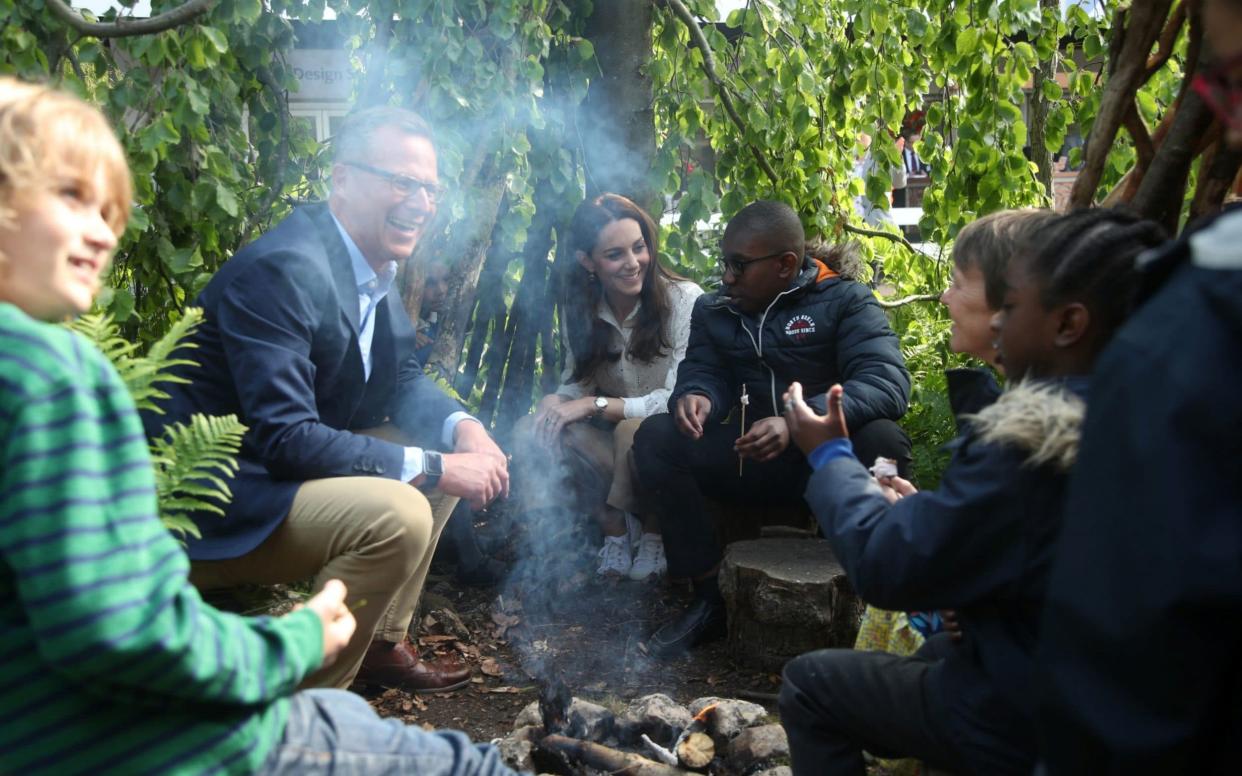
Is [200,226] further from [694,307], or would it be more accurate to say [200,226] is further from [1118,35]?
[1118,35]

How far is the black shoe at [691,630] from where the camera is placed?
4.14 m

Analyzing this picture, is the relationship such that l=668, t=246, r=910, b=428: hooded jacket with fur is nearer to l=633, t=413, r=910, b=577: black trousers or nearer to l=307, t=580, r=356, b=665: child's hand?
l=633, t=413, r=910, b=577: black trousers

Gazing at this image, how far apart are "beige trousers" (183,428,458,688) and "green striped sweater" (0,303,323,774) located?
4.93ft

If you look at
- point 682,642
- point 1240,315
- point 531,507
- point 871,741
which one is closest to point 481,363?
point 531,507

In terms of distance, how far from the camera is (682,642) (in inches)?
164

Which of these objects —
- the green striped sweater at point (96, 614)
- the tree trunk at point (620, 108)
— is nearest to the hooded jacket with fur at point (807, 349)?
the tree trunk at point (620, 108)

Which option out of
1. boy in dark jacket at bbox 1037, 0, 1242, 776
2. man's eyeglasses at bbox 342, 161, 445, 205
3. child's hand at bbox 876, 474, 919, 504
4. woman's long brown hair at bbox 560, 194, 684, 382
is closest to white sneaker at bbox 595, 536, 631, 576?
woman's long brown hair at bbox 560, 194, 684, 382

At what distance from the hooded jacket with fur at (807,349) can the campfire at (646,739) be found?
4.49 feet

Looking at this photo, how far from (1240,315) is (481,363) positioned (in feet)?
16.5

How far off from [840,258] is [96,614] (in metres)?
3.71

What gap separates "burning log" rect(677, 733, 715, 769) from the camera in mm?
2885

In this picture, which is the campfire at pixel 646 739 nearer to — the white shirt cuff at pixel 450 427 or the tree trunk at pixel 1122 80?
the white shirt cuff at pixel 450 427

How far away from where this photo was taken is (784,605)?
3.85 metres

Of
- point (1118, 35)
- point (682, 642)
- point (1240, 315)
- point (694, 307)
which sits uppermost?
point (1118, 35)
